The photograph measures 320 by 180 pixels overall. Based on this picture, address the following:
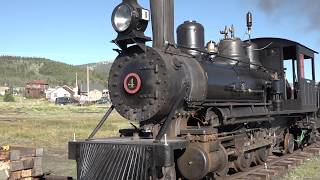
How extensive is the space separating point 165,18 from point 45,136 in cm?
1412

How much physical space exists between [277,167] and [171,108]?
4.32 metres

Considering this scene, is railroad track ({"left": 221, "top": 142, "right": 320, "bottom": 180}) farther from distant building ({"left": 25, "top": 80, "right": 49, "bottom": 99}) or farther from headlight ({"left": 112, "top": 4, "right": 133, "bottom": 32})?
distant building ({"left": 25, "top": 80, "right": 49, "bottom": 99})

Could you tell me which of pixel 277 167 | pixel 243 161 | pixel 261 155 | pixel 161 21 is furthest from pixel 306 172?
pixel 161 21

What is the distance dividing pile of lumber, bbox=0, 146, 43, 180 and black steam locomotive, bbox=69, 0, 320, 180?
1887 mm

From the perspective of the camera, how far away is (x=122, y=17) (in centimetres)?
862

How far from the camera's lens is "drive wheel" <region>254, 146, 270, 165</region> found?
11.8 m

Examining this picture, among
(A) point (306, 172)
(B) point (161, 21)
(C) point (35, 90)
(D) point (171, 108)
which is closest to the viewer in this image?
(D) point (171, 108)

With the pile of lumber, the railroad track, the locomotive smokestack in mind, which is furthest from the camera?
the railroad track

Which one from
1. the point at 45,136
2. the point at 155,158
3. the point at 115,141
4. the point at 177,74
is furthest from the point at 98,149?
the point at 45,136

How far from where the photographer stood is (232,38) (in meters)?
12.2

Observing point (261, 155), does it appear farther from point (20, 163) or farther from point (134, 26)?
point (20, 163)

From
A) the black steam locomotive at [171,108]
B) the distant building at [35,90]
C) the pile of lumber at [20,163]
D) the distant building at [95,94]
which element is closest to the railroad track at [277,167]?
the black steam locomotive at [171,108]

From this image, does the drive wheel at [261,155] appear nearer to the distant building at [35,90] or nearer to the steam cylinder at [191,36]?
the steam cylinder at [191,36]

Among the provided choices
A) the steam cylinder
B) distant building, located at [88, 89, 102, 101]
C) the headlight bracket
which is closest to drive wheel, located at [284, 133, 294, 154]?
the steam cylinder
